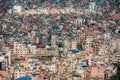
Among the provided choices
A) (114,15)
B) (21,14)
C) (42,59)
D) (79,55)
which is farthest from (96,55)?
(21,14)

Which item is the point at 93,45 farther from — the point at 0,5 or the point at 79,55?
the point at 0,5

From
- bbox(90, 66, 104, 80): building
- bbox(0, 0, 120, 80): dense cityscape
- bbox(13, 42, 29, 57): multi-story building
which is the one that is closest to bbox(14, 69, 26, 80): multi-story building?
bbox(0, 0, 120, 80): dense cityscape

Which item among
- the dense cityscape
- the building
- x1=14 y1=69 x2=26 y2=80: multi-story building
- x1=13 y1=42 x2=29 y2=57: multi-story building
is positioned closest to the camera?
the building

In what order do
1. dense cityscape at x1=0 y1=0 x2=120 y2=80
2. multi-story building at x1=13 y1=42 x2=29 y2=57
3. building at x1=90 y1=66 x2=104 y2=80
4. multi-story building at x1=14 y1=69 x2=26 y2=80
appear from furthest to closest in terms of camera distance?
multi-story building at x1=13 y1=42 x2=29 y2=57
dense cityscape at x1=0 y1=0 x2=120 y2=80
multi-story building at x1=14 y1=69 x2=26 y2=80
building at x1=90 y1=66 x2=104 y2=80

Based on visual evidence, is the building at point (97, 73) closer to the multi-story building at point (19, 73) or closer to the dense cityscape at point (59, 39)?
the dense cityscape at point (59, 39)

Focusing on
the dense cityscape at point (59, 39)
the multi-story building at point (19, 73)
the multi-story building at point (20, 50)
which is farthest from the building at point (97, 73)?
the multi-story building at point (20, 50)

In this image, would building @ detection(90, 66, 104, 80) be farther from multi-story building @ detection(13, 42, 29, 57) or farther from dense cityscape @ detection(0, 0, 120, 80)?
multi-story building @ detection(13, 42, 29, 57)

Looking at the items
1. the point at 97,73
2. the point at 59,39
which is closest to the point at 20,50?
the point at 59,39

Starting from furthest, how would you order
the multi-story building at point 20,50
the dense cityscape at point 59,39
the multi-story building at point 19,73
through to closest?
the multi-story building at point 20,50 → the dense cityscape at point 59,39 → the multi-story building at point 19,73

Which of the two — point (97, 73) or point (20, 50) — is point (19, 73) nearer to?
point (97, 73)
